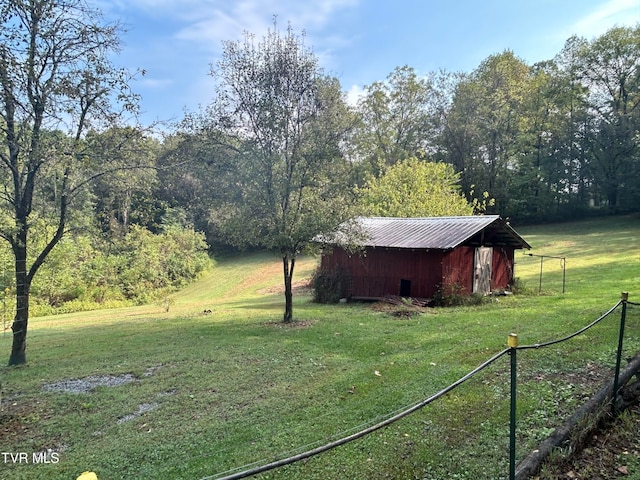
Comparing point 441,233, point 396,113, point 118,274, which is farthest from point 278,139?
point 396,113

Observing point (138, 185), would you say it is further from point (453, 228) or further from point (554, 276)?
point (554, 276)

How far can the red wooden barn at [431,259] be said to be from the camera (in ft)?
47.9

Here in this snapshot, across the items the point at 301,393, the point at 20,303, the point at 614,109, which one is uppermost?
the point at 614,109

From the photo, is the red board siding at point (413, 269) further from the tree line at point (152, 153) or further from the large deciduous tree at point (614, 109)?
the large deciduous tree at point (614, 109)

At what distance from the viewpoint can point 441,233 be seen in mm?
15547

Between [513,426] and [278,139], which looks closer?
[513,426]

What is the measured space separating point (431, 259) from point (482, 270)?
273 cm

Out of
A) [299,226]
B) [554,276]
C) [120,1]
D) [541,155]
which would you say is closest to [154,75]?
[120,1]

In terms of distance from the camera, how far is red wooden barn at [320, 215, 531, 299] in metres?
14.6

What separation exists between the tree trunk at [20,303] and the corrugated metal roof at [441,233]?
962 cm

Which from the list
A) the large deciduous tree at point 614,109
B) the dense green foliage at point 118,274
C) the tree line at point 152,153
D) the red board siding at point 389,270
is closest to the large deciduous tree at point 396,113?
the large deciduous tree at point 614,109

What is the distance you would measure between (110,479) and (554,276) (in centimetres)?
1992

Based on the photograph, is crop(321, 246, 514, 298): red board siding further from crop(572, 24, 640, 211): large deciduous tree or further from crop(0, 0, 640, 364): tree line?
crop(572, 24, 640, 211): large deciduous tree

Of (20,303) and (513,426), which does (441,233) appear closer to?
(513,426)
